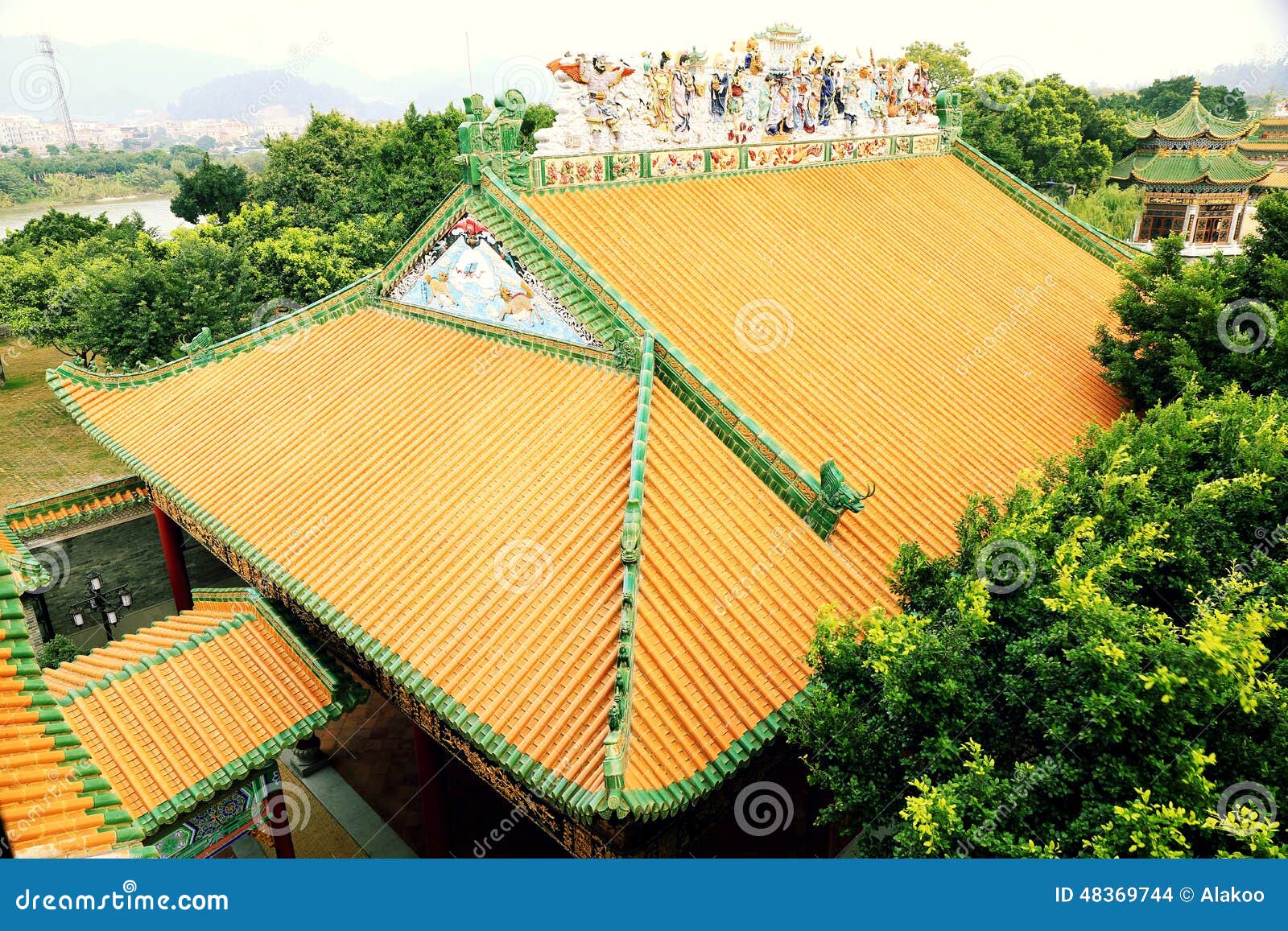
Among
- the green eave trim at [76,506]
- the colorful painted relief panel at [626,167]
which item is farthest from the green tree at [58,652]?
the colorful painted relief panel at [626,167]

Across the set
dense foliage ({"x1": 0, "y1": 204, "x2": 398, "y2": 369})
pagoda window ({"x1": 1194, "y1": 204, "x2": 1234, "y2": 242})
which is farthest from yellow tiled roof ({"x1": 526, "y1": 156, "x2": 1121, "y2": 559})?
pagoda window ({"x1": 1194, "y1": 204, "x2": 1234, "y2": 242})

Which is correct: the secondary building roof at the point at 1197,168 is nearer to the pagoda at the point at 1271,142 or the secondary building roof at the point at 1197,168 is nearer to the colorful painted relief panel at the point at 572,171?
the pagoda at the point at 1271,142

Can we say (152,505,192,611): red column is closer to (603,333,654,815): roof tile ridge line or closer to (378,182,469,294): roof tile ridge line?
(378,182,469,294): roof tile ridge line

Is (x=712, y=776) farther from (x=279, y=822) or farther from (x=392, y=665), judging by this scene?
(x=279, y=822)

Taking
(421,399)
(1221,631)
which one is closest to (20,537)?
(421,399)

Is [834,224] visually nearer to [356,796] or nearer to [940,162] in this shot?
[940,162]
